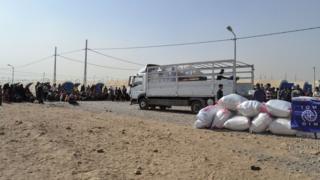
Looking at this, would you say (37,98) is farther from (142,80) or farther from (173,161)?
(173,161)

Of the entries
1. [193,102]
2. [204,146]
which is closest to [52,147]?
[204,146]

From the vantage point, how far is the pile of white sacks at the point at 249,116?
14.6 metres

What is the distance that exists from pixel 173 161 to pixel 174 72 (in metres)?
17.2

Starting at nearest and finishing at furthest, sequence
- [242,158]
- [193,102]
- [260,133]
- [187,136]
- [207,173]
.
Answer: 1. [207,173]
2. [242,158]
3. [187,136]
4. [260,133]
5. [193,102]

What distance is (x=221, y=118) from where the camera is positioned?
15773mm

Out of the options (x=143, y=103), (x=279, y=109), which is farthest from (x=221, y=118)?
(x=143, y=103)

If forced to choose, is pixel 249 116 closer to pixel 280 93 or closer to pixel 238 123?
pixel 238 123

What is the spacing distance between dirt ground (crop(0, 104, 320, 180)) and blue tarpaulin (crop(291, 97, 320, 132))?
61 centimetres

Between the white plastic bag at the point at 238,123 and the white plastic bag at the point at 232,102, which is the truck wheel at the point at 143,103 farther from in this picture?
the white plastic bag at the point at 238,123

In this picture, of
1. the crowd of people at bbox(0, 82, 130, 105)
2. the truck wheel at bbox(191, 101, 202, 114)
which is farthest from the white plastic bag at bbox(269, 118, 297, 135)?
the crowd of people at bbox(0, 82, 130, 105)

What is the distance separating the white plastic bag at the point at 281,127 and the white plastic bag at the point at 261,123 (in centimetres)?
17

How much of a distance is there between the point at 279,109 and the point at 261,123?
682mm

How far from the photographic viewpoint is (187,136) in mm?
13438

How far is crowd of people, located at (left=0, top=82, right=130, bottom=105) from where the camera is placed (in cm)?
3238
